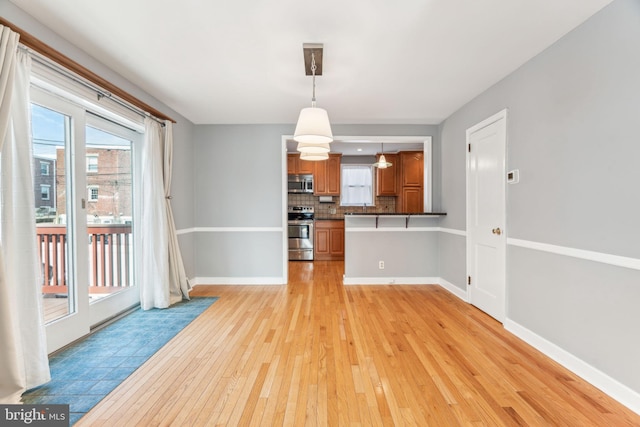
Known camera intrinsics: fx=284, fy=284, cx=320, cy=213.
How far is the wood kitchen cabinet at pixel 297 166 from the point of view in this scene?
674 centimetres

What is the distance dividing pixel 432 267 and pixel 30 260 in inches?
179

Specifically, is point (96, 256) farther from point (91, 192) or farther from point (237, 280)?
point (237, 280)

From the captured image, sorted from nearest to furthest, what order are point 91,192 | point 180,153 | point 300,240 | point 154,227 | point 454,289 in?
1. point 91,192
2. point 154,227
3. point 454,289
4. point 180,153
5. point 300,240

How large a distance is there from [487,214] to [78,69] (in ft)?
13.4

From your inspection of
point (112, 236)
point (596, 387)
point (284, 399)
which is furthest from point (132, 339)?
point (596, 387)

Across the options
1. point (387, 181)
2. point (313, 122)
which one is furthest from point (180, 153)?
point (387, 181)

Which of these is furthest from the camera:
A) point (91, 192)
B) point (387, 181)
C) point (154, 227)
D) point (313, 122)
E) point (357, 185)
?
point (357, 185)

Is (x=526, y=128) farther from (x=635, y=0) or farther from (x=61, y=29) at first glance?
(x=61, y=29)

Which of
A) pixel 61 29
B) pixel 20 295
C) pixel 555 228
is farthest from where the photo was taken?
pixel 555 228

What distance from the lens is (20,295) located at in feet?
5.95

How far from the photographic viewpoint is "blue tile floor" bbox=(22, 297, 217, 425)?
1759 millimetres

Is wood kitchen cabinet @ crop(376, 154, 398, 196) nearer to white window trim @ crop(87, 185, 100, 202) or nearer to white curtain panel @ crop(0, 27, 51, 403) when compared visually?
white window trim @ crop(87, 185, 100, 202)

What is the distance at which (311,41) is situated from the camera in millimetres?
2230

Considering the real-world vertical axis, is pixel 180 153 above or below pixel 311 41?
below
